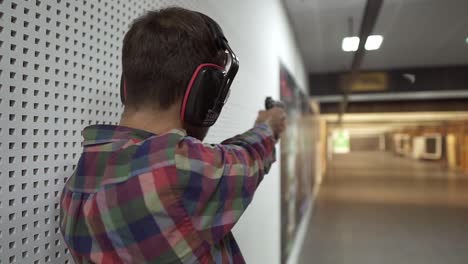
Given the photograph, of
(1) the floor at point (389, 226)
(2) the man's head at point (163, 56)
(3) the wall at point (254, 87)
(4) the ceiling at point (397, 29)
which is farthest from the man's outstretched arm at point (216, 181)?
(1) the floor at point (389, 226)

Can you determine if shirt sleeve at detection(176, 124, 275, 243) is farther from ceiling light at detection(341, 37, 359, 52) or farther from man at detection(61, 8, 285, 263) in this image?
ceiling light at detection(341, 37, 359, 52)

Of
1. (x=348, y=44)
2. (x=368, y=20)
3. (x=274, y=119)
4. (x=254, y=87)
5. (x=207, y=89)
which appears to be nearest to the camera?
(x=207, y=89)

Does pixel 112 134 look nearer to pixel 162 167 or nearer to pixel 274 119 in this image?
pixel 162 167

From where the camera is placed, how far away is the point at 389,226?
17.7 feet

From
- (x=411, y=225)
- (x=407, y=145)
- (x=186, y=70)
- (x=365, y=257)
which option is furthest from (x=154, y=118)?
(x=407, y=145)

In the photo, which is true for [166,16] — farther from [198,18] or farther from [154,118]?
[154,118]

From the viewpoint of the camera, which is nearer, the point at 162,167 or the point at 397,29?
the point at 162,167

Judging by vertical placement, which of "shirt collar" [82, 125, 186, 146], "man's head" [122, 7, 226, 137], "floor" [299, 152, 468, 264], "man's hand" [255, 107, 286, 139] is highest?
"man's head" [122, 7, 226, 137]

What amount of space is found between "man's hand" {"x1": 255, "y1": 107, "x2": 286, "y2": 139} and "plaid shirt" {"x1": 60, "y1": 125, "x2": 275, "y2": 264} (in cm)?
37

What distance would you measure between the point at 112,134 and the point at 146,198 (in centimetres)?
14

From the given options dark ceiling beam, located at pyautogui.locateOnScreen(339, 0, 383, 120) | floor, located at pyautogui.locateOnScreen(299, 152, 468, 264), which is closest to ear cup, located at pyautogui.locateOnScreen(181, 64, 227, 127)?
dark ceiling beam, located at pyautogui.locateOnScreen(339, 0, 383, 120)

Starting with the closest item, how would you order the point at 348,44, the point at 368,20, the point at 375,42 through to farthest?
the point at 368,20 → the point at 375,42 → the point at 348,44

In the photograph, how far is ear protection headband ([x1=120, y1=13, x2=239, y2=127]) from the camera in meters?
0.57

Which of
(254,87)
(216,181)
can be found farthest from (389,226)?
(216,181)
